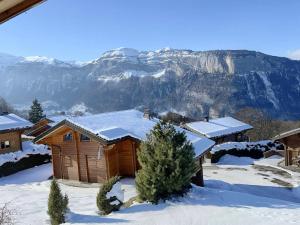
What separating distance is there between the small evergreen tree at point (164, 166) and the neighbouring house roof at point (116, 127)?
20.2 ft

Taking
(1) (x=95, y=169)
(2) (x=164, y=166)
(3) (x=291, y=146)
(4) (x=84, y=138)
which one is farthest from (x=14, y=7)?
(3) (x=291, y=146)

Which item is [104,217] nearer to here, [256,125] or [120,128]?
[120,128]

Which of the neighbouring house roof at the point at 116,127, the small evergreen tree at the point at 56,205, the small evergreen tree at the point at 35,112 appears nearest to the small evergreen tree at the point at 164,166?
the small evergreen tree at the point at 56,205

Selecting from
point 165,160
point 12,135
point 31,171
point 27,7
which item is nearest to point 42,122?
point 12,135

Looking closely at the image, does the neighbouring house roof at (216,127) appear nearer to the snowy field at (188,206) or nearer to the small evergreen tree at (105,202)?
the snowy field at (188,206)

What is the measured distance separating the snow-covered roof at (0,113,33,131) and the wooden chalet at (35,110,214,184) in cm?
900

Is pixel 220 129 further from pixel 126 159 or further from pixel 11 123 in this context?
pixel 126 159

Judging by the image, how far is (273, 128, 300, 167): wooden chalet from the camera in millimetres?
35800

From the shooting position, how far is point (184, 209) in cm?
1681

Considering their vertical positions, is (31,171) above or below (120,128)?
below

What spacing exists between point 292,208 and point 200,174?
8.47m

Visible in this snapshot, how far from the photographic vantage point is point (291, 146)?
36.4 metres

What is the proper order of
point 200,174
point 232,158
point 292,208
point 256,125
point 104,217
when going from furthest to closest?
point 256,125 → point 232,158 → point 200,174 → point 292,208 → point 104,217

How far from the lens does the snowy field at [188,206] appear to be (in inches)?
607
